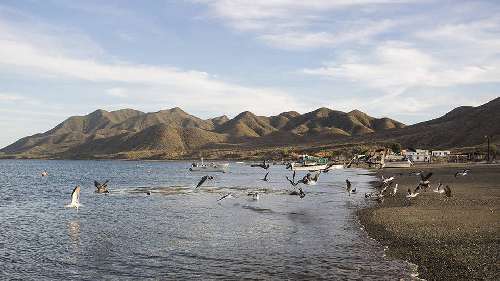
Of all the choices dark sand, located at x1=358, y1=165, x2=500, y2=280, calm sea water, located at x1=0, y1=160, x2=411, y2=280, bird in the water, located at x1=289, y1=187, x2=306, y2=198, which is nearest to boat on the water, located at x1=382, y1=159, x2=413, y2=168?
bird in the water, located at x1=289, y1=187, x2=306, y2=198

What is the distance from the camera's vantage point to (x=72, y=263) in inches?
875

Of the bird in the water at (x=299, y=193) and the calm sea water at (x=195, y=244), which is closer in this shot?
the calm sea water at (x=195, y=244)

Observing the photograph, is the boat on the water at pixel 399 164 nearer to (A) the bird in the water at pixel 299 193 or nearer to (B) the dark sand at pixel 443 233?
(A) the bird in the water at pixel 299 193

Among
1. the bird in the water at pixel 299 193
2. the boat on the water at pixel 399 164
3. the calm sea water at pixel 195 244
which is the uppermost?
the boat on the water at pixel 399 164

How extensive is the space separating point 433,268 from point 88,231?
2112cm

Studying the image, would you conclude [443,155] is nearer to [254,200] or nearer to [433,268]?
[254,200]

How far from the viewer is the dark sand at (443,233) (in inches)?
712

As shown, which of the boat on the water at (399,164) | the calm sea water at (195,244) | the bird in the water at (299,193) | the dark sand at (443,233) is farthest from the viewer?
the boat on the water at (399,164)

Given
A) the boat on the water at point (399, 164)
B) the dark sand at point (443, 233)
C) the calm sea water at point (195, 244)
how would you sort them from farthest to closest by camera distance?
the boat on the water at point (399, 164)
the calm sea water at point (195, 244)
the dark sand at point (443, 233)

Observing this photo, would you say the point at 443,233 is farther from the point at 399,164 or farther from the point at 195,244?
the point at 399,164

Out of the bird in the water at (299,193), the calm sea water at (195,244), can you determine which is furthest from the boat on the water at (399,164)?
the calm sea water at (195,244)

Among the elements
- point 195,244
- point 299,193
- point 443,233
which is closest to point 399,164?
point 299,193

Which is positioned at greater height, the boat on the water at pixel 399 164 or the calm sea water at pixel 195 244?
the boat on the water at pixel 399 164

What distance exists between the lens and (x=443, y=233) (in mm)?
24500
